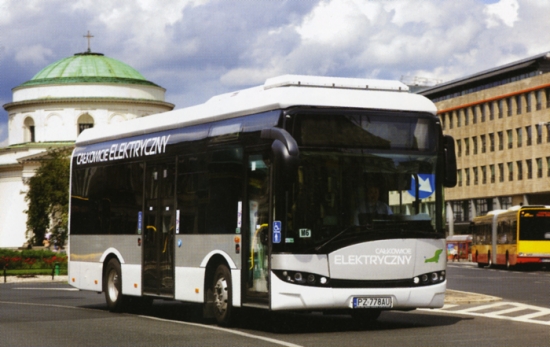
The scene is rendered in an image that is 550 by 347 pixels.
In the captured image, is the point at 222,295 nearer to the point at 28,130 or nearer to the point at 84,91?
the point at 84,91

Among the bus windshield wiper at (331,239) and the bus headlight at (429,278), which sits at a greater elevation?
the bus windshield wiper at (331,239)

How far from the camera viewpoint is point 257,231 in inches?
652

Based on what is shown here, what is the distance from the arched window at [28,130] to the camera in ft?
437

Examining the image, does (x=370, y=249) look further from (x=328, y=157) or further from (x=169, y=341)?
(x=169, y=341)

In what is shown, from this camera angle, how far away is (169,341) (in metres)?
15.4

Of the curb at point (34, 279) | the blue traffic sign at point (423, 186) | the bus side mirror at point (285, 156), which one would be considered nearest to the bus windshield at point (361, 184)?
the blue traffic sign at point (423, 186)

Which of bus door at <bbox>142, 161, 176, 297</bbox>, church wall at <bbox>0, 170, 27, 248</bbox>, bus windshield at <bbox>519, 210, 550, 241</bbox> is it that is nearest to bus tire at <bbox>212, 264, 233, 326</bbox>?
bus door at <bbox>142, 161, 176, 297</bbox>

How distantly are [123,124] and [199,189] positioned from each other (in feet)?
14.9

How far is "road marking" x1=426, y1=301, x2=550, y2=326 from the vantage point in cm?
1922

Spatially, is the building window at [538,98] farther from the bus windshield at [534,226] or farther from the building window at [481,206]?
the bus windshield at [534,226]

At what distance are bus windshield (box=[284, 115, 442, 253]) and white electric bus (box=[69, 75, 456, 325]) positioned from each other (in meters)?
0.01

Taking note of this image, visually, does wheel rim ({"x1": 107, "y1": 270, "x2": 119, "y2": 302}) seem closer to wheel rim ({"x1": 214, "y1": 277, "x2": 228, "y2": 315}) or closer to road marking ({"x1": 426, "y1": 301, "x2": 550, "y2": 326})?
wheel rim ({"x1": 214, "y1": 277, "x2": 228, "y2": 315})

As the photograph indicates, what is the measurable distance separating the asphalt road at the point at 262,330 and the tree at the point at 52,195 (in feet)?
247

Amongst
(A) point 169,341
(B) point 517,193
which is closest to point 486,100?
(B) point 517,193
